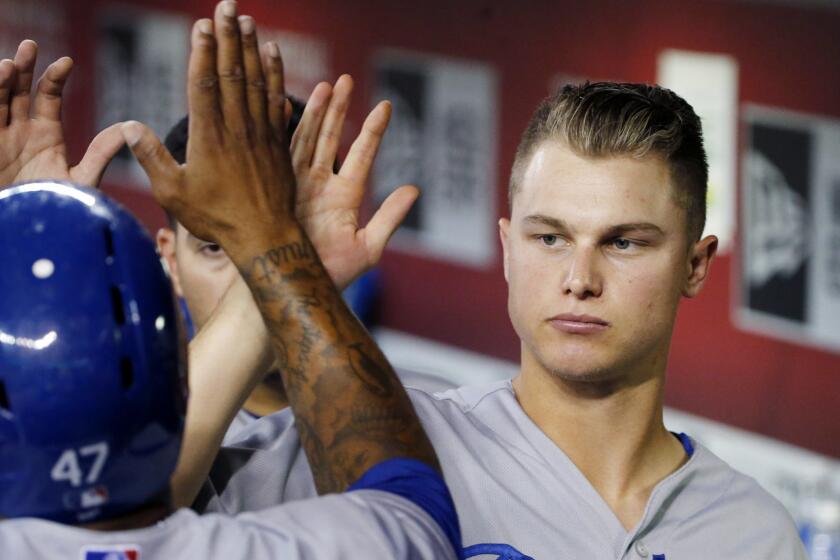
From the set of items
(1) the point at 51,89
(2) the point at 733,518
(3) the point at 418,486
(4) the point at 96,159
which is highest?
(1) the point at 51,89

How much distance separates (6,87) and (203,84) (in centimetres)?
51

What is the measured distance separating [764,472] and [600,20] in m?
1.81

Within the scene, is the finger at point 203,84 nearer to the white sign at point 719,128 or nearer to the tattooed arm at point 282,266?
the tattooed arm at point 282,266

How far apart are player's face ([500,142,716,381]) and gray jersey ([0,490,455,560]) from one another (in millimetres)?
566

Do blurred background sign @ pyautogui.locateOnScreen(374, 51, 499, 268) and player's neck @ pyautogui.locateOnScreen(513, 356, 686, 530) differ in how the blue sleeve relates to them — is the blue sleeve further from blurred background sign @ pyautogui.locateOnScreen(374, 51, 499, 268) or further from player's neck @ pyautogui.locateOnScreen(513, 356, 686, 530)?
blurred background sign @ pyautogui.locateOnScreen(374, 51, 499, 268)

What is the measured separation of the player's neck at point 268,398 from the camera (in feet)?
9.06

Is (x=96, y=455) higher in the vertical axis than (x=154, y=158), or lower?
lower

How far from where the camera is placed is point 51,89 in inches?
79.9

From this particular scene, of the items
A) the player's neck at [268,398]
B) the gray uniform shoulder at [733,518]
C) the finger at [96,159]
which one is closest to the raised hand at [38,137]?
the finger at [96,159]

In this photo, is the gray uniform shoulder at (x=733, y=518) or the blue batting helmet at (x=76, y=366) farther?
the gray uniform shoulder at (x=733, y=518)

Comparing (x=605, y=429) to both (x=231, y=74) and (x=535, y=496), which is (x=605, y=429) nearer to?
(x=535, y=496)

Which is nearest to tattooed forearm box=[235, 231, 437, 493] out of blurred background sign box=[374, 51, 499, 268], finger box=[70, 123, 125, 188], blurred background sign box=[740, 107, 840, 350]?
finger box=[70, 123, 125, 188]

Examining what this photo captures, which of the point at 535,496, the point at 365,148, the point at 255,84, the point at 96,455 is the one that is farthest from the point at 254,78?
the point at 535,496

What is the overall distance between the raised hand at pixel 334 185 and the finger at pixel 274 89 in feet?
0.42
